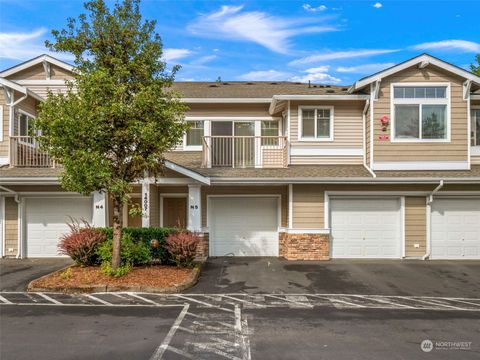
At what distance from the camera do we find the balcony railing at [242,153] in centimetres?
1505

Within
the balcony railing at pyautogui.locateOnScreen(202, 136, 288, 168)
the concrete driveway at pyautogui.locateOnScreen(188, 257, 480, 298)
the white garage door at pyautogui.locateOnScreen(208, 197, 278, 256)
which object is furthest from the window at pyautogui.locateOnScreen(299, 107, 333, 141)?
the concrete driveway at pyautogui.locateOnScreen(188, 257, 480, 298)

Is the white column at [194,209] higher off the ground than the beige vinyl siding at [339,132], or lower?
lower

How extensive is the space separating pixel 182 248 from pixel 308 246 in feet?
16.1

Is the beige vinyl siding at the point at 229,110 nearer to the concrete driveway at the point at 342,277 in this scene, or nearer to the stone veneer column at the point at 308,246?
the stone veneer column at the point at 308,246

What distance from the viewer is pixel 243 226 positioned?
1488 centimetres

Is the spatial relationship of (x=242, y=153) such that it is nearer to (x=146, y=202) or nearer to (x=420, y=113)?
(x=146, y=202)

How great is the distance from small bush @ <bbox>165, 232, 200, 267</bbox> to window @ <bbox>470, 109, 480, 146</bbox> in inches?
441

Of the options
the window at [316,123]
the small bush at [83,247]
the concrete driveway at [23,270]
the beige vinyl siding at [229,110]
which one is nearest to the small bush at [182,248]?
the small bush at [83,247]

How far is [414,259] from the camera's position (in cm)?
1383

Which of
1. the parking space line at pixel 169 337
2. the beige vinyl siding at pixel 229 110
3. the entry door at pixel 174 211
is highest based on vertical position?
the beige vinyl siding at pixel 229 110

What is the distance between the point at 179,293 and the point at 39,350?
390cm

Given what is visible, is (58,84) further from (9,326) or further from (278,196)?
(9,326)

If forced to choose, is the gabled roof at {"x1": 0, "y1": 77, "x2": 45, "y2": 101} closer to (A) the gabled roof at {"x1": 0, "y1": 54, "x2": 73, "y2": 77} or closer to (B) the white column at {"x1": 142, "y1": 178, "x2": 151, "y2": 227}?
(A) the gabled roof at {"x1": 0, "y1": 54, "x2": 73, "y2": 77}

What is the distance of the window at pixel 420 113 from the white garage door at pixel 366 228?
8.45 feet
